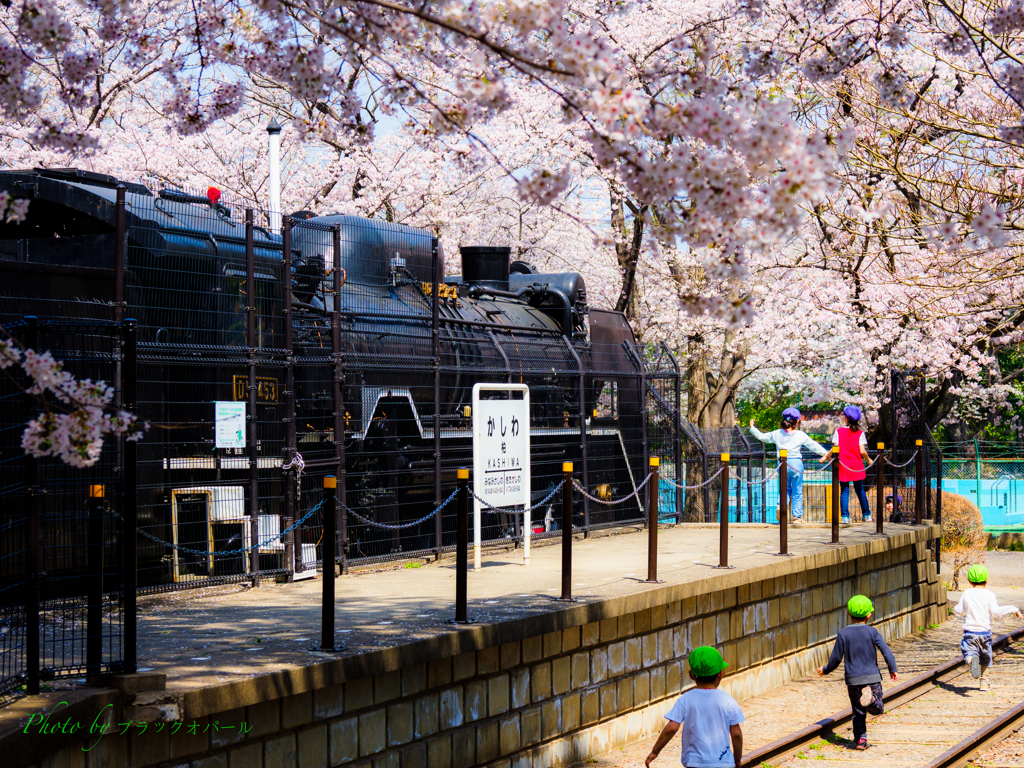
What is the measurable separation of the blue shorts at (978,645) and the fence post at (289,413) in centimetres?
700

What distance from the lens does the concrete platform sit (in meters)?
6.25

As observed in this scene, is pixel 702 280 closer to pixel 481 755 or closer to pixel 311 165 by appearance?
pixel 311 165

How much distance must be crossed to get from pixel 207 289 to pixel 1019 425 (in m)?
39.6

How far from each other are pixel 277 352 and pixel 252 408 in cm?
60

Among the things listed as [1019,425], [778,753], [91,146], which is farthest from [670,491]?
→ [1019,425]

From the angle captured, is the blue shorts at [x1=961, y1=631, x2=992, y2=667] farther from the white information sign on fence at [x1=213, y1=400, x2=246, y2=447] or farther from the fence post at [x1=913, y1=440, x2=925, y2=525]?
the white information sign on fence at [x1=213, y1=400, x2=246, y2=447]

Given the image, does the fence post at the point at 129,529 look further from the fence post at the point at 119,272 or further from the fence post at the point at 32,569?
the fence post at the point at 119,272

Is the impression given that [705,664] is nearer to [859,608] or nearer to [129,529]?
[129,529]

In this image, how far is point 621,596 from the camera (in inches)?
342

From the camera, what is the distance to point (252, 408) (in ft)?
29.5

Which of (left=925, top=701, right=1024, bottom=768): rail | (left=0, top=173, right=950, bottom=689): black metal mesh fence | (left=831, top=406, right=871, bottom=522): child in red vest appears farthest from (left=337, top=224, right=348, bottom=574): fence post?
(left=831, top=406, right=871, bottom=522): child in red vest

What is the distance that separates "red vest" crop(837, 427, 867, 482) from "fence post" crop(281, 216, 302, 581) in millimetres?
8299

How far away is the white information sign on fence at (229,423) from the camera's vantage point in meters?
8.70

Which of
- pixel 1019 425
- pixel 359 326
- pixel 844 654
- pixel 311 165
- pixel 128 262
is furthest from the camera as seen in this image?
pixel 1019 425
